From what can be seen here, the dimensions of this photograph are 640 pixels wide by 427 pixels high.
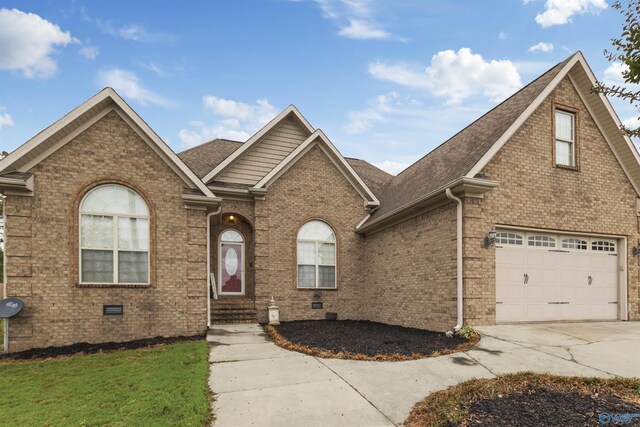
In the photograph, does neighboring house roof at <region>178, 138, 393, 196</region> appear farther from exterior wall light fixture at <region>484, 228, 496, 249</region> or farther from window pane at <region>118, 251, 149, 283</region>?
exterior wall light fixture at <region>484, 228, 496, 249</region>

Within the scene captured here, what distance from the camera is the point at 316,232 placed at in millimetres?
13820

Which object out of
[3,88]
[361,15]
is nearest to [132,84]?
[3,88]

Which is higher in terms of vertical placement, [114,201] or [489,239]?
[114,201]

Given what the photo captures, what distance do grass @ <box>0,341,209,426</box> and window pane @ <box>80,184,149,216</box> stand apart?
343 centimetres

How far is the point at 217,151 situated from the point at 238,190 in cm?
355

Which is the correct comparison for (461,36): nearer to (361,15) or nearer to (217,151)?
(361,15)

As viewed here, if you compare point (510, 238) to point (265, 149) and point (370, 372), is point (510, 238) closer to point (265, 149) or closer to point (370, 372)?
point (370, 372)

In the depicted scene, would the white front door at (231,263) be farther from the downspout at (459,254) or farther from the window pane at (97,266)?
the downspout at (459,254)

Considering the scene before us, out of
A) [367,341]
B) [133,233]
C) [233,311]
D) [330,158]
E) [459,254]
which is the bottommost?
[233,311]

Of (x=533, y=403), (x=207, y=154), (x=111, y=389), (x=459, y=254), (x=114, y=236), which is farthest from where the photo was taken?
(x=207, y=154)

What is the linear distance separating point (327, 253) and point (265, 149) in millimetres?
4541

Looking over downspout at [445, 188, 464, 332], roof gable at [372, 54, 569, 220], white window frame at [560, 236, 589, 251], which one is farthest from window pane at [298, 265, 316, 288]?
white window frame at [560, 236, 589, 251]

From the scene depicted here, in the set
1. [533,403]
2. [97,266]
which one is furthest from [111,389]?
[533,403]

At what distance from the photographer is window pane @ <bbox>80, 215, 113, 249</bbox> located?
937cm
